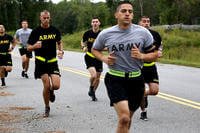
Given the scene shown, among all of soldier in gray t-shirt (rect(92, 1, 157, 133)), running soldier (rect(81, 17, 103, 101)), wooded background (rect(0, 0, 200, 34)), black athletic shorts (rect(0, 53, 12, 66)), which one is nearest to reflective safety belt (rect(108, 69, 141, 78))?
soldier in gray t-shirt (rect(92, 1, 157, 133))

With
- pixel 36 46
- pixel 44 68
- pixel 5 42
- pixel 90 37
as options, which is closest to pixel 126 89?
pixel 36 46

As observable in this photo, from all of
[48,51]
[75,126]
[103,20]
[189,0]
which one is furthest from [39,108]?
[103,20]

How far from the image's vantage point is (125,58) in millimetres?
7129

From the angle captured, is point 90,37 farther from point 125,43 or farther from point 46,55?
point 125,43

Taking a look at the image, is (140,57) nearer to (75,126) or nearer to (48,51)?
(75,126)

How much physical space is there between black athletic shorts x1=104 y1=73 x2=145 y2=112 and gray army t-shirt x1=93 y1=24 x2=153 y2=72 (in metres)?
0.15

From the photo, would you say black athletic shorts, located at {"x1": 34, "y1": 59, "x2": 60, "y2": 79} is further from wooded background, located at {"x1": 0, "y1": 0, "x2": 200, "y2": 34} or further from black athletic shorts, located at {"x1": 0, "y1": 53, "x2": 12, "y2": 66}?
wooded background, located at {"x1": 0, "y1": 0, "x2": 200, "y2": 34}

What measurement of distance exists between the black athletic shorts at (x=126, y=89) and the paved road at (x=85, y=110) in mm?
1647

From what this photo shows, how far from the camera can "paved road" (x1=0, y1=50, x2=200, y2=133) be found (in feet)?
30.3

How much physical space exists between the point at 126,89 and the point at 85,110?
411 centimetres

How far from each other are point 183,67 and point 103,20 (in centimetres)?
8945

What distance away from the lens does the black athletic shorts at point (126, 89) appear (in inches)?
281

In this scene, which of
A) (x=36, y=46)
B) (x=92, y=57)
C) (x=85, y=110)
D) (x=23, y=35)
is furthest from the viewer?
(x=23, y=35)

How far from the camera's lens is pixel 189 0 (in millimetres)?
82188
